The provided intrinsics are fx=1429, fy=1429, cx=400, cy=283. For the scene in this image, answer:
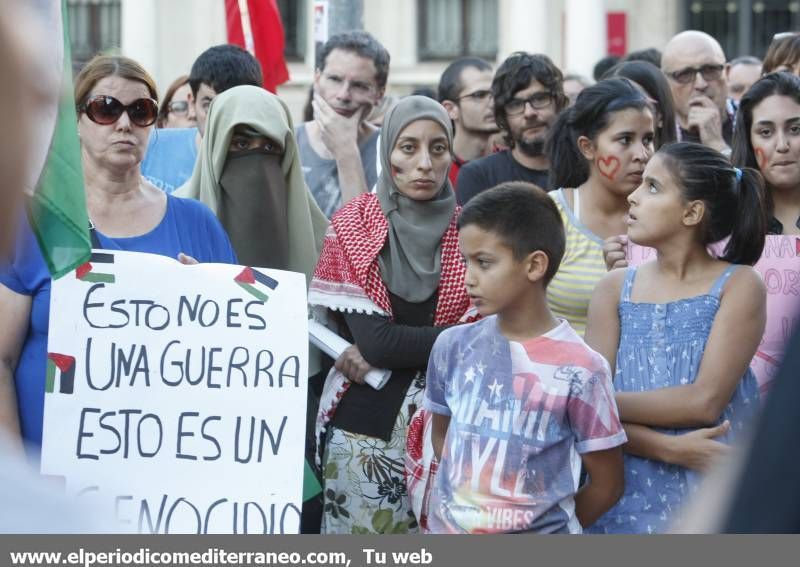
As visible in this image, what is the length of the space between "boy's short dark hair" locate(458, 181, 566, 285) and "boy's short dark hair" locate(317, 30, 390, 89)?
103 inches

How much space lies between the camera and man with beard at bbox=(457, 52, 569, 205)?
5.99m

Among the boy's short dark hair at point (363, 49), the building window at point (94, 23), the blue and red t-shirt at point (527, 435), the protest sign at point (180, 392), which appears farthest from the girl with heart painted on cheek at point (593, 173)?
the building window at point (94, 23)

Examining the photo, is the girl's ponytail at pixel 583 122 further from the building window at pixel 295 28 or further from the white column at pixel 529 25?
the building window at pixel 295 28

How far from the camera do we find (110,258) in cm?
431

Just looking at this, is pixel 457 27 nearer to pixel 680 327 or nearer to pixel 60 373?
pixel 680 327

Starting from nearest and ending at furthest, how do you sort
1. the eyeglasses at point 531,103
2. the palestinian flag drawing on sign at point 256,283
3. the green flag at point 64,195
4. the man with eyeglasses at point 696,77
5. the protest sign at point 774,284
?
the green flag at point 64,195
the palestinian flag drawing on sign at point 256,283
the protest sign at point 774,284
the eyeglasses at point 531,103
the man with eyeglasses at point 696,77

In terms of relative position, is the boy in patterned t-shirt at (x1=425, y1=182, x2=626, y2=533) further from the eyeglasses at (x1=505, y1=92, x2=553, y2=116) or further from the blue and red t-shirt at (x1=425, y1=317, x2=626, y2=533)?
the eyeglasses at (x1=505, y1=92, x2=553, y2=116)

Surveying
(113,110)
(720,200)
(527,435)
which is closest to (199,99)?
(113,110)

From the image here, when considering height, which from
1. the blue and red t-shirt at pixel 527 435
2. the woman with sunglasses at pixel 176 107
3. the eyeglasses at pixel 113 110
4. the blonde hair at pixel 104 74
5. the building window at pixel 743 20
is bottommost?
the blue and red t-shirt at pixel 527 435

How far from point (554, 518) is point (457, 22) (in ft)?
79.1

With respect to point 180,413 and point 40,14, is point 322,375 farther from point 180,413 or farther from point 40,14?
point 40,14

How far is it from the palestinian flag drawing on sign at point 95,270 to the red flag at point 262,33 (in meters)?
4.99

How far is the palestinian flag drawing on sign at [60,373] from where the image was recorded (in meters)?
4.15
